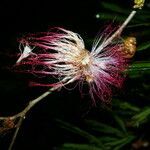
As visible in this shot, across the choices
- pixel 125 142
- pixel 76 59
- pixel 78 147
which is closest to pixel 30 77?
pixel 78 147

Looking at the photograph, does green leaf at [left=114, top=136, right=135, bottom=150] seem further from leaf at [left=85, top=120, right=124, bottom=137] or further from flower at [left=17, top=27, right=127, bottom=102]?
flower at [left=17, top=27, right=127, bottom=102]

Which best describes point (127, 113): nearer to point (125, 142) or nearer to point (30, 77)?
point (125, 142)

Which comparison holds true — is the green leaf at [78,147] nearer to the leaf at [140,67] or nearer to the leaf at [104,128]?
the leaf at [104,128]

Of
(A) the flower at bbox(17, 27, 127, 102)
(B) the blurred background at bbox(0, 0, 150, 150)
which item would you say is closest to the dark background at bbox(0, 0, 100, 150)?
(B) the blurred background at bbox(0, 0, 150, 150)

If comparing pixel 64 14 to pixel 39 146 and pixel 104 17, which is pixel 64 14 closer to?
pixel 39 146

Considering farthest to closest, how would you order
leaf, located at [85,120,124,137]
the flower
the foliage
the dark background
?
the dark background < leaf, located at [85,120,124,137] < the foliage < the flower

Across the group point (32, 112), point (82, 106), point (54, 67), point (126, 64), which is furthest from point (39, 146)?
point (126, 64)
